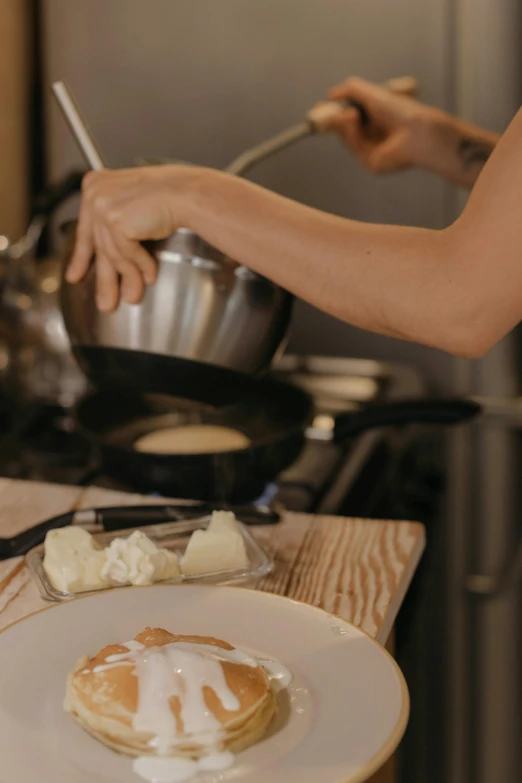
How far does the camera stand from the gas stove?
1.21 m

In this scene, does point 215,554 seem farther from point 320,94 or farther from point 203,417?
point 320,94

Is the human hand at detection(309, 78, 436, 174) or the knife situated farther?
the human hand at detection(309, 78, 436, 174)

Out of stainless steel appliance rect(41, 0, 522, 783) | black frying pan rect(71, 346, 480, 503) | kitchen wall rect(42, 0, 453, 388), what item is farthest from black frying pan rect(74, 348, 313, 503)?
kitchen wall rect(42, 0, 453, 388)

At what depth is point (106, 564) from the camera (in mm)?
808

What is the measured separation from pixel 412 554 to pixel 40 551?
Answer: 34cm

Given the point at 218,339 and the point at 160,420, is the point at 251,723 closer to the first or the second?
the point at 218,339

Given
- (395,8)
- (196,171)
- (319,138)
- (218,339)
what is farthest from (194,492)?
(395,8)

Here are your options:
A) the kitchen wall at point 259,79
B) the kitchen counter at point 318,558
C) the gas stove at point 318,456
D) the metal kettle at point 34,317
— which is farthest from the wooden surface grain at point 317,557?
the kitchen wall at point 259,79

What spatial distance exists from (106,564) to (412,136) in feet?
3.01

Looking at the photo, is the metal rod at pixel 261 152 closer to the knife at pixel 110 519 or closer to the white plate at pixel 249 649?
the knife at pixel 110 519

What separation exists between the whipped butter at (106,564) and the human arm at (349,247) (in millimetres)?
283

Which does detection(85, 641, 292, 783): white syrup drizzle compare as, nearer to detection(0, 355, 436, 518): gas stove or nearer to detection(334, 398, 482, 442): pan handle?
detection(0, 355, 436, 518): gas stove

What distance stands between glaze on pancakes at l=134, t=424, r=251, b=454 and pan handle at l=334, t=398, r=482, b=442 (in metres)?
0.15

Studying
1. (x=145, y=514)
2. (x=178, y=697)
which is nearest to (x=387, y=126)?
(x=145, y=514)
